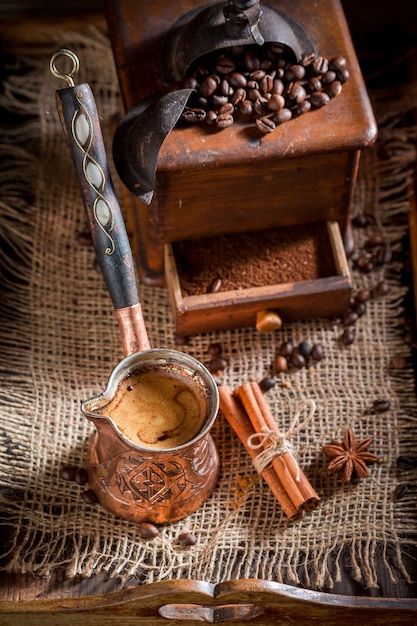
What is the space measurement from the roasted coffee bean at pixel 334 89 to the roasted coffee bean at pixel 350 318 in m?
0.48

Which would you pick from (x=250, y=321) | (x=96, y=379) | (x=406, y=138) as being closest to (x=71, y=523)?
(x=96, y=379)

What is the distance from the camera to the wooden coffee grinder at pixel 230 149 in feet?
5.86

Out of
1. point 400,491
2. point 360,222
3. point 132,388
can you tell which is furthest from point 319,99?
point 400,491

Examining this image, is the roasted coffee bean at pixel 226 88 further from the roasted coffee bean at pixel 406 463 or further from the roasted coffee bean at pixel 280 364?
the roasted coffee bean at pixel 406 463

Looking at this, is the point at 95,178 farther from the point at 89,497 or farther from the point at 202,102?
the point at 89,497

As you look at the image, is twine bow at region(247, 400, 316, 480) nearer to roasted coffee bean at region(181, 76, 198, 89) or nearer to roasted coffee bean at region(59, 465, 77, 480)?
roasted coffee bean at region(59, 465, 77, 480)

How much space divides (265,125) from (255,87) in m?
→ 0.08

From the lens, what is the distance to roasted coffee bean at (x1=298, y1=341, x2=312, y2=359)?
6.70 feet

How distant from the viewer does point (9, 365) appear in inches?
79.3

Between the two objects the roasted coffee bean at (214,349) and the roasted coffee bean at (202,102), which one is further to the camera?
the roasted coffee bean at (214,349)

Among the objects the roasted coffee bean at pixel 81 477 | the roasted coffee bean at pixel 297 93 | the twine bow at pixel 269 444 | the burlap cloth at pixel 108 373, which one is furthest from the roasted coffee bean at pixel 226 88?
the roasted coffee bean at pixel 81 477

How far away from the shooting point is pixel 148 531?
1814mm

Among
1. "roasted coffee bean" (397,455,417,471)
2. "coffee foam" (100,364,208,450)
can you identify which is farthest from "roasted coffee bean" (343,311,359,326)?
"coffee foam" (100,364,208,450)

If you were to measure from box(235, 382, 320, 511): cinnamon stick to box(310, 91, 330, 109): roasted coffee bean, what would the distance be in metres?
0.58
